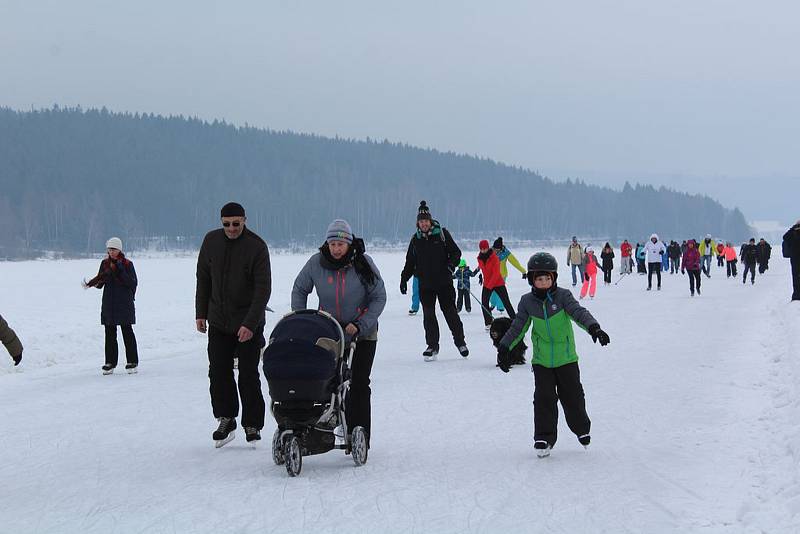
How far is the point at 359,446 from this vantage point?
634cm

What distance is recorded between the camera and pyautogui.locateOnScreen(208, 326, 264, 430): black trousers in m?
7.06

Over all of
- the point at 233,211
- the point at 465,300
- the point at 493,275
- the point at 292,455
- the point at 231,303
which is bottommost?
the point at 465,300

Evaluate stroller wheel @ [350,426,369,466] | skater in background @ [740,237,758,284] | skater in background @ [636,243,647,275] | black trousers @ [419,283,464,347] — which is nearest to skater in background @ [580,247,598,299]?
skater in background @ [740,237,758,284]

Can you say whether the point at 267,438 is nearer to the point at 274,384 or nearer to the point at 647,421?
the point at 274,384

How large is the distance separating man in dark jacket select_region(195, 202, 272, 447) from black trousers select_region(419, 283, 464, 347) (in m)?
5.04

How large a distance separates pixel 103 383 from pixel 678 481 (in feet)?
24.5

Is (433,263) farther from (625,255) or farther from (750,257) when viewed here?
(625,255)

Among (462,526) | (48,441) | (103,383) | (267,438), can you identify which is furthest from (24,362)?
(462,526)

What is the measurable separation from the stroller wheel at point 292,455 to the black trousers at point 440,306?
5.95 m

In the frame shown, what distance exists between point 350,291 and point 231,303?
40.4 inches

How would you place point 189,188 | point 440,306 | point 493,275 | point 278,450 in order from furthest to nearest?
point 189,188, point 493,275, point 440,306, point 278,450

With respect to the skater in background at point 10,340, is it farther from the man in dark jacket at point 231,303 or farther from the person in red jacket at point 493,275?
the person in red jacket at point 493,275

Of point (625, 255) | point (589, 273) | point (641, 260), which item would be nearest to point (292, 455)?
point (589, 273)

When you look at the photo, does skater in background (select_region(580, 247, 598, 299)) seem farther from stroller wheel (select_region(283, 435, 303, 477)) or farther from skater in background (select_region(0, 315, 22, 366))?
skater in background (select_region(0, 315, 22, 366))
